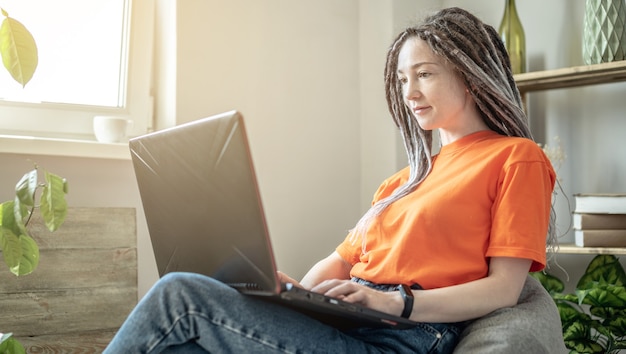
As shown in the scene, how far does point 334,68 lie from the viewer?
2703 mm

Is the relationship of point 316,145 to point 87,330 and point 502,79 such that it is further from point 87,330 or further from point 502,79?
point 502,79

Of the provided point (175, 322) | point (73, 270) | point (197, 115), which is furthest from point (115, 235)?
point (175, 322)

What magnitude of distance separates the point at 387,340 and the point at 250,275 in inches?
12.0

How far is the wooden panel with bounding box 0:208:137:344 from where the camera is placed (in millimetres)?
1870

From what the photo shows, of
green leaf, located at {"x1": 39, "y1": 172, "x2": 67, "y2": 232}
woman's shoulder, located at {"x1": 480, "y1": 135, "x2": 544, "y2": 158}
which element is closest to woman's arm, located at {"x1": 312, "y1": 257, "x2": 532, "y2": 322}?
woman's shoulder, located at {"x1": 480, "y1": 135, "x2": 544, "y2": 158}

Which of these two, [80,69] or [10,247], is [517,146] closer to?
[10,247]

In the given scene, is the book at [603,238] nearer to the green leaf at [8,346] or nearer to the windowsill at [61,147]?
the windowsill at [61,147]

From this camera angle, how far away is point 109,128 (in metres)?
2.18

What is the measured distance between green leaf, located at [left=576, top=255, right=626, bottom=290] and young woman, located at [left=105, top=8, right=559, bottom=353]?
0.95 meters

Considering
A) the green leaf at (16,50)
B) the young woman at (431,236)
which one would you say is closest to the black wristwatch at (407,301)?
the young woman at (431,236)

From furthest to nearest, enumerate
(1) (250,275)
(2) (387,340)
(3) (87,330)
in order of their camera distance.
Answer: (3) (87,330)
(2) (387,340)
(1) (250,275)

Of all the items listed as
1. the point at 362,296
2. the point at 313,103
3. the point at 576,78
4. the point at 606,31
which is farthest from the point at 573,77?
the point at 362,296

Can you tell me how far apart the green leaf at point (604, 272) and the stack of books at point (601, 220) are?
0.34 ft

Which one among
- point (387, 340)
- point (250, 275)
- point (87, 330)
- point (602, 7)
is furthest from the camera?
point (602, 7)
